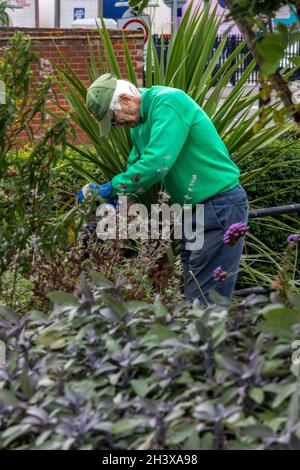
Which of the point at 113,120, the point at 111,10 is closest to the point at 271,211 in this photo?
the point at 113,120

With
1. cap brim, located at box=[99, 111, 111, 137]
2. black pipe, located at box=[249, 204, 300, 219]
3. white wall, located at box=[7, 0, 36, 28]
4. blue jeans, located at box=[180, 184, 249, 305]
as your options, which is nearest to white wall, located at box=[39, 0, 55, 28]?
white wall, located at box=[7, 0, 36, 28]

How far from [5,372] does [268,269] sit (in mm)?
3802

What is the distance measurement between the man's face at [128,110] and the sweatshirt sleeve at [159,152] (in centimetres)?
16

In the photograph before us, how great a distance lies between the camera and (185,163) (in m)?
4.66

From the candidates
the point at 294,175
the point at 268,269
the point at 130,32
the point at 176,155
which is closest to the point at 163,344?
the point at 176,155

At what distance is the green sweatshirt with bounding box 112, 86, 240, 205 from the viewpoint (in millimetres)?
4410

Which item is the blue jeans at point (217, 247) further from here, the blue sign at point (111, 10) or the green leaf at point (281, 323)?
the blue sign at point (111, 10)

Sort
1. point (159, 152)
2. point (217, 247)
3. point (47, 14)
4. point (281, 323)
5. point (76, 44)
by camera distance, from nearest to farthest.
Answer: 1. point (281, 323)
2. point (159, 152)
3. point (217, 247)
4. point (76, 44)
5. point (47, 14)

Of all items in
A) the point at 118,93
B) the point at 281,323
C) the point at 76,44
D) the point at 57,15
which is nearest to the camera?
the point at 281,323

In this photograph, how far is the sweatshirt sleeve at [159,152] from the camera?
14.4ft

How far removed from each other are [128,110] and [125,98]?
61 millimetres

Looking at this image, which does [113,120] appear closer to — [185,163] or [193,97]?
[185,163]

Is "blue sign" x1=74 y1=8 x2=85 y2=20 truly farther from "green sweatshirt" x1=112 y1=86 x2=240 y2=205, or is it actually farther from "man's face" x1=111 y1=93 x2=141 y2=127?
"man's face" x1=111 y1=93 x2=141 y2=127

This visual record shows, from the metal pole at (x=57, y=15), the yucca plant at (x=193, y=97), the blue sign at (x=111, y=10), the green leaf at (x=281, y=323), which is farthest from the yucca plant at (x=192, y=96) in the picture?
the blue sign at (x=111, y=10)
